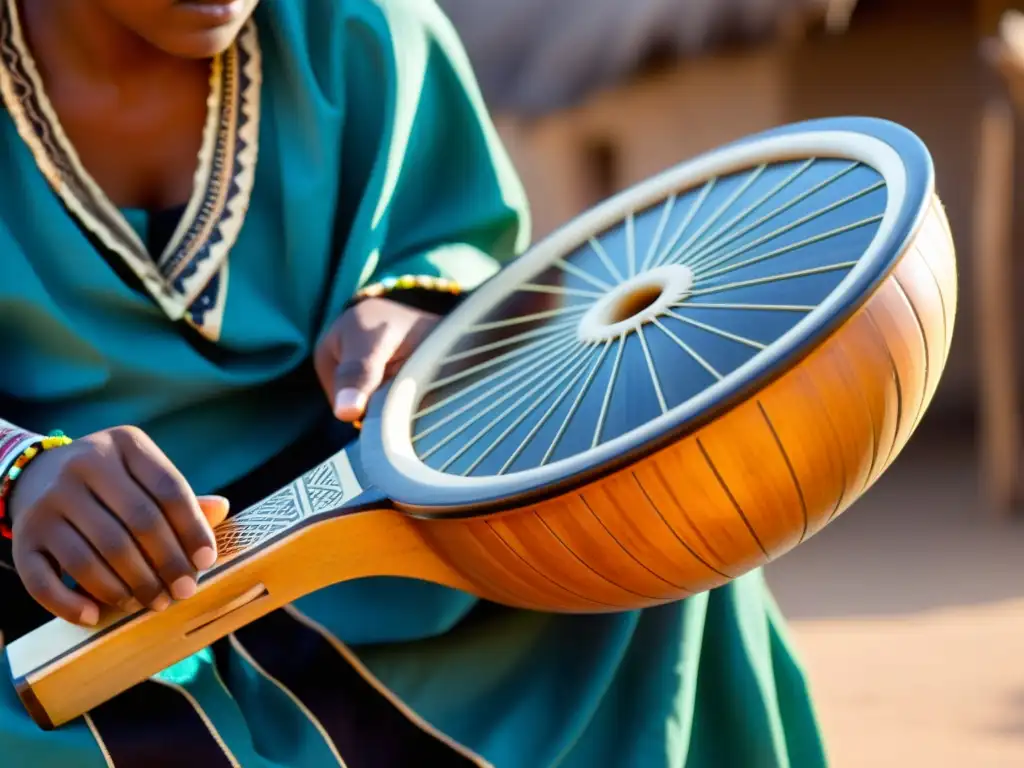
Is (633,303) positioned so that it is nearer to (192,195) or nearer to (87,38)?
(192,195)

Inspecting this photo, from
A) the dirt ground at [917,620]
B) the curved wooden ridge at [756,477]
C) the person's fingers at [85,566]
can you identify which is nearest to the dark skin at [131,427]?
the person's fingers at [85,566]

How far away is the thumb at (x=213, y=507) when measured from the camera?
4.66 feet

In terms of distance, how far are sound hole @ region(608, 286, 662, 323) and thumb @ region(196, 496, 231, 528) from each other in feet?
1.43

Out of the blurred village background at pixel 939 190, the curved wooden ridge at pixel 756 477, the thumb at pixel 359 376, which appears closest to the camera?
the curved wooden ridge at pixel 756 477

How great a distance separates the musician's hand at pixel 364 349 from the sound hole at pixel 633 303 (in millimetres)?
253

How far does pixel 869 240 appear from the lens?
142 cm

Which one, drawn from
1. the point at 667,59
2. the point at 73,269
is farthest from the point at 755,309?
the point at 667,59

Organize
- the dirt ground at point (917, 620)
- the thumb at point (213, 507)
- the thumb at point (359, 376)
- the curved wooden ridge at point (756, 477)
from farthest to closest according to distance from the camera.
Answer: the dirt ground at point (917, 620), the thumb at point (359, 376), the thumb at point (213, 507), the curved wooden ridge at point (756, 477)

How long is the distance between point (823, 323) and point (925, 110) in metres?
6.11

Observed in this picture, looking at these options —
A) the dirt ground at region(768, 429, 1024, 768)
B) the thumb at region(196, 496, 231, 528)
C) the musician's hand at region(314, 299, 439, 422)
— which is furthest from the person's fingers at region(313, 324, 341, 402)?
the dirt ground at region(768, 429, 1024, 768)

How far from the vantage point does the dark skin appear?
4.51 feet

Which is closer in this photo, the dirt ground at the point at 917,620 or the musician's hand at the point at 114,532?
the musician's hand at the point at 114,532

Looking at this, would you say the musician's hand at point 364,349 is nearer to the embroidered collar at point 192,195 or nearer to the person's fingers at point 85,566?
Result: the embroidered collar at point 192,195

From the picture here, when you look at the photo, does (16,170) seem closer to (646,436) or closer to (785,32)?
(646,436)
